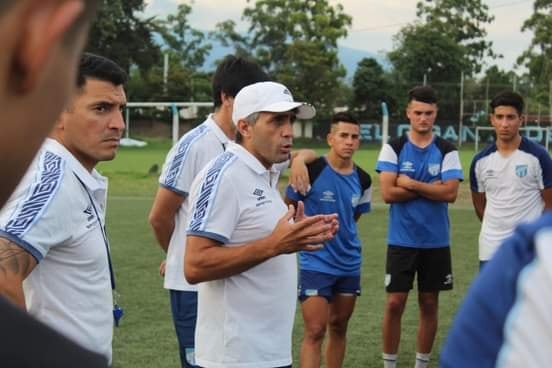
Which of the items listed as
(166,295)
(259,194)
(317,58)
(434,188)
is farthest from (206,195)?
(317,58)

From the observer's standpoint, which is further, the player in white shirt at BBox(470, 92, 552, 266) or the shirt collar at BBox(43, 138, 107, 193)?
the player in white shirt at BBox(470, 92, 552, 266)

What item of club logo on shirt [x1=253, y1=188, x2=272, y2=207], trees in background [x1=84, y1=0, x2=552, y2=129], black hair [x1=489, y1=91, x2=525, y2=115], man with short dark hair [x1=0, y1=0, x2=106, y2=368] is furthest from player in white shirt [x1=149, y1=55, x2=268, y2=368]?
trees in background [x1=84, y1=0, x2=552, y2=129]

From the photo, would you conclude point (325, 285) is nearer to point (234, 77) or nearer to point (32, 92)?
point (234, 77)

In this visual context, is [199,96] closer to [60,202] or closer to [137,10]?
→ [137,10]

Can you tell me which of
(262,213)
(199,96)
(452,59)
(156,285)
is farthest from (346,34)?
(262,213)

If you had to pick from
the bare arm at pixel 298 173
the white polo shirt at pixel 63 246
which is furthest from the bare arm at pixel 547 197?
the white polo shirt at pixel 63 246

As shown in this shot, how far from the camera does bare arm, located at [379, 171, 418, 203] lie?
760 centimetres

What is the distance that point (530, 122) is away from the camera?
60.3 metres

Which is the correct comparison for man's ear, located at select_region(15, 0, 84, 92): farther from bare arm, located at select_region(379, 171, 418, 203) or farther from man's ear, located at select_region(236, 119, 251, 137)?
bare arm, located at select_region(379, 171, 418, 203)

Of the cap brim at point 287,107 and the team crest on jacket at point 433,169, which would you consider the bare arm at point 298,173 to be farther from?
the team crest on jacket at point 433,169

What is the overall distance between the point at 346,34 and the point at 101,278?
2710 inches

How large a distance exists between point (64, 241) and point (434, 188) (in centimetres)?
464

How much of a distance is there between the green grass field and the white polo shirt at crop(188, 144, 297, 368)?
311 centimetres

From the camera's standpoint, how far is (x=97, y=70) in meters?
3.90
